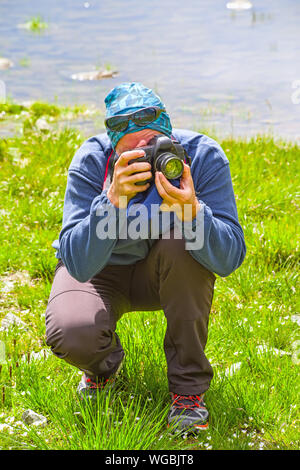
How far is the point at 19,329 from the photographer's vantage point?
3.81 m

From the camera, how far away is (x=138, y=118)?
283 cm

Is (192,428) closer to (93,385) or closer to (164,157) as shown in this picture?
(93,385)

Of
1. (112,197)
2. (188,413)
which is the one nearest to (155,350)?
(188,413)

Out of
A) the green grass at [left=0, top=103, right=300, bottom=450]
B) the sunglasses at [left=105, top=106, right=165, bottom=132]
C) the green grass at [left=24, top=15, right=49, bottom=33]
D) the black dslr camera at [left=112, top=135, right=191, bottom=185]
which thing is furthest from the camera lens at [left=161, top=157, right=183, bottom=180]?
the green grass at [left=24, top=15, right=49, bottom=33]

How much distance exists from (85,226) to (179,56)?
9.84 metres

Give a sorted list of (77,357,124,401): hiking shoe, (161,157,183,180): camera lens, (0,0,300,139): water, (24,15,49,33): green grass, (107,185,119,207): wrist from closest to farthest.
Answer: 1. (161,157,183,180): camera lens
2. (107,185,119,207): wrist
3. (77,357,124,401): hiking shoe
4. (0,0,300,139): water
5. (24,15,49,33): green grass

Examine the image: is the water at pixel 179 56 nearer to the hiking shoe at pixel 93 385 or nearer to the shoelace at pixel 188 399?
the hiking shoe at pixel 93 385

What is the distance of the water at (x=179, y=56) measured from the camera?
9.09 metres

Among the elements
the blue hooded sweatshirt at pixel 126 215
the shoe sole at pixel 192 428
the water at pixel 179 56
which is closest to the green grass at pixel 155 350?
the shoe sole at pixel 192 428

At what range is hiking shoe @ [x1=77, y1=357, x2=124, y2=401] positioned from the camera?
10.1ft

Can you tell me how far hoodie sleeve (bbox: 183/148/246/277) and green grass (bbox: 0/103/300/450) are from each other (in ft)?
1.94

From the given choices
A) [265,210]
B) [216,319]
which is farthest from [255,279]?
[265,210]

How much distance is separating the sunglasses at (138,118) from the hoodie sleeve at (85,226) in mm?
289

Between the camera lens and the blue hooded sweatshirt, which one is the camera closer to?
the camera lens
